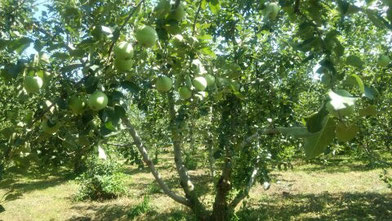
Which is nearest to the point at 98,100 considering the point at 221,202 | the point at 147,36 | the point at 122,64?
the point at 122,64

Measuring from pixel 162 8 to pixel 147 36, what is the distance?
121mm

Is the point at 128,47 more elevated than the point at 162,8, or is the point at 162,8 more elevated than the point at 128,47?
the point at 162,8

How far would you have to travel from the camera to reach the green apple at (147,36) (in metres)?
1.30

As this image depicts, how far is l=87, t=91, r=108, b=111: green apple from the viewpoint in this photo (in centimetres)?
116

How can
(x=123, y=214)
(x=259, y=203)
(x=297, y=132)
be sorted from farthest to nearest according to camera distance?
(x=259, y=203) < (x=123, y=214) < (x=297, y=132)

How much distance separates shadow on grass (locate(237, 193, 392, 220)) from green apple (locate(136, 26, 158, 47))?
5374mm

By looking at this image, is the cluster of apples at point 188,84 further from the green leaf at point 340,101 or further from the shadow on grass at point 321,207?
the shadow on grass at point 321,207

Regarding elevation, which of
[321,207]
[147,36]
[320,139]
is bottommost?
[321,207]

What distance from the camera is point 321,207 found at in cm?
754

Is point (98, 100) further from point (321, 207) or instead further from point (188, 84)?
point (321, 207)

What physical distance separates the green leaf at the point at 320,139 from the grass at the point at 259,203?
4.93 m

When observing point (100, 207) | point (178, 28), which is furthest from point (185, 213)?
point (178, 28)

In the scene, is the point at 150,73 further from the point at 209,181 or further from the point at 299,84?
the point at 209,181

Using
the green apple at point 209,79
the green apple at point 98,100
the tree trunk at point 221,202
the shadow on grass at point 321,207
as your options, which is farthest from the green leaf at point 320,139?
the shadow on grass at point 321,207
